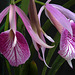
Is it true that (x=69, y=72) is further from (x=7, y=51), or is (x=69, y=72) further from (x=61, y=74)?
(x=7, y=51)

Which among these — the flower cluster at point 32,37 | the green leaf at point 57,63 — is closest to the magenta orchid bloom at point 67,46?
the flower cluster at point 32,37

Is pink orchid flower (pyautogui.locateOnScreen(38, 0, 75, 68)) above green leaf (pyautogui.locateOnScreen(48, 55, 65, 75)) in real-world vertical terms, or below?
above

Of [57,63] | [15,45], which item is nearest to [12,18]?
[15,45]

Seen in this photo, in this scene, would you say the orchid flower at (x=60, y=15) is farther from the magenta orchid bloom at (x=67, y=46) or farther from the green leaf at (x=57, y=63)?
the green leaf at (x=57, y=63)

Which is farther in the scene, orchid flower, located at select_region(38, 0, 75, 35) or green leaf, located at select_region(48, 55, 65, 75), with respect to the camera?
green leaf, located at select_region(48, 55, 65, 75)

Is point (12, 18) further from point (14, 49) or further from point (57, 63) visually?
point (57, 63)

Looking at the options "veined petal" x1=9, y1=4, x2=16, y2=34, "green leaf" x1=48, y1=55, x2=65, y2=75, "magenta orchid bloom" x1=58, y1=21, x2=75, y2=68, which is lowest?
"green leaf" x1=48, y1=55, x2=65, y2=75

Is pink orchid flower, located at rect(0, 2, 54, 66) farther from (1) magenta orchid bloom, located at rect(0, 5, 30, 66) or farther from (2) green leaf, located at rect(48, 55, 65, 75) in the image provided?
(2) green leaf, located at rect(48, 55, 65, 75)

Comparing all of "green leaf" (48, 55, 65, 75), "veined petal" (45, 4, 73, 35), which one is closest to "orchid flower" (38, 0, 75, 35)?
"veined petal" (45, 4, 73, 35)

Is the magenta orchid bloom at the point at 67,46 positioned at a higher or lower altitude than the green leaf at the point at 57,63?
higher
